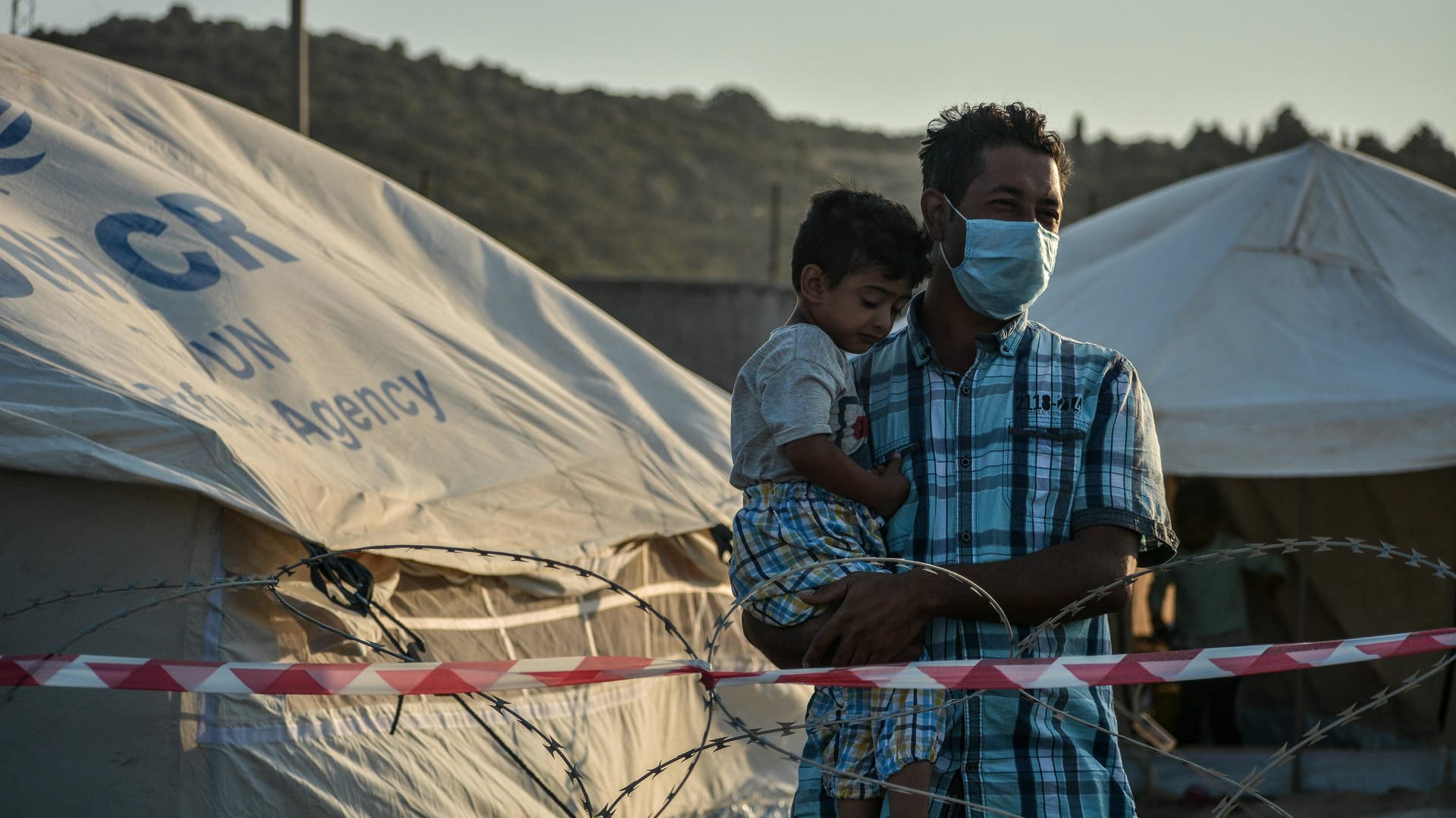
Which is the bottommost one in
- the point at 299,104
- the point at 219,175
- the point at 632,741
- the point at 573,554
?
the point at 632,741

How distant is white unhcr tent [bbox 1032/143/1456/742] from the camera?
20.2 feet

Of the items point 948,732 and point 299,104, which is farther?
point 299,104

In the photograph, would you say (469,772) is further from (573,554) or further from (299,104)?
(299,104)

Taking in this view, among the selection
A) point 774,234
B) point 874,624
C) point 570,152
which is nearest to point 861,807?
point 874,624

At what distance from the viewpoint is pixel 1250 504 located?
8.37 m

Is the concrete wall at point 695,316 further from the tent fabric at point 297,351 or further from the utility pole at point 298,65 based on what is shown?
the tent fabric at point 297,351

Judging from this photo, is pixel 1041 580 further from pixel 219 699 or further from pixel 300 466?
pixel 300 466

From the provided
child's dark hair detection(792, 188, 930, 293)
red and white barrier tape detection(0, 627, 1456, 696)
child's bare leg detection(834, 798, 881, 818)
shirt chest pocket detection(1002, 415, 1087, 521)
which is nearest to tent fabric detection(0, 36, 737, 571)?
red and white barrier tape detection(0, 627, 1456, 696)

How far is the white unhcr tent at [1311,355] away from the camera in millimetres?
6160

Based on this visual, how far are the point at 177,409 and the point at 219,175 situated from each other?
1910mm

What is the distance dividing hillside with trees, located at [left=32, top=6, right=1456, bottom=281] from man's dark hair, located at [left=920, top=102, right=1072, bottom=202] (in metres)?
23.6

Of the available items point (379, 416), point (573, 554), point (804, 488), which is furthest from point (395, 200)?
point (804, 488)

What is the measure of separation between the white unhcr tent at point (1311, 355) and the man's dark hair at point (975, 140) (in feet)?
13.3

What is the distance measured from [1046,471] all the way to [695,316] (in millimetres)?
14259
